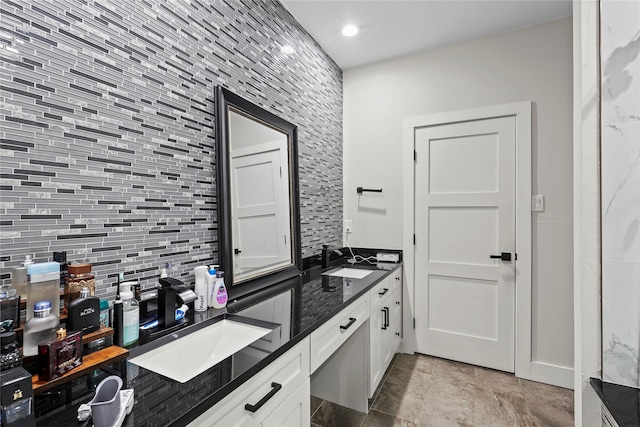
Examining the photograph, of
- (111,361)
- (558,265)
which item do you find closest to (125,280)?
(111,361)

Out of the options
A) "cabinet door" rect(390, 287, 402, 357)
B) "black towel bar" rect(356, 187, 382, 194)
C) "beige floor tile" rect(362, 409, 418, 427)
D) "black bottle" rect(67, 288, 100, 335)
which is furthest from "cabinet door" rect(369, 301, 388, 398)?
"black bottle" rect(67, 288, 100, 335)

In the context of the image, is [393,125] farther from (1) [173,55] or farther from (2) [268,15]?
(1) [173,55]

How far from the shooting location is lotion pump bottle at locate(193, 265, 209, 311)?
1395 millimetres

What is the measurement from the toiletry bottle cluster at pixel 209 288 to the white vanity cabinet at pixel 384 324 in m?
0.98

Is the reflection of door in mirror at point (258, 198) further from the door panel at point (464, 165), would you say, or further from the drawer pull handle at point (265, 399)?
the door panel at point (464, 165)

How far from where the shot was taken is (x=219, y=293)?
1455 mm

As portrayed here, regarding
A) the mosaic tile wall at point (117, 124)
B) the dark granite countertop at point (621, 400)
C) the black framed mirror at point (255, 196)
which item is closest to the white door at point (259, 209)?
the black framed mirror at point (255, 196)

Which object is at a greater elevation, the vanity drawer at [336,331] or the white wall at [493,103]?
the white wall at [493,103]

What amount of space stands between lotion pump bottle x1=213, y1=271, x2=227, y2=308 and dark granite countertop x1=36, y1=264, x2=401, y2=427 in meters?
0.04

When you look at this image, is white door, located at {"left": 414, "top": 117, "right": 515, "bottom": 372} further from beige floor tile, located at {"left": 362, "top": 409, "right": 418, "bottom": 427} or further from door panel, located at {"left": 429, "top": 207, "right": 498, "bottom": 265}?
beige floor tile, located at {"left": 362, "top": 409, "right": 418, "bottom": 427}

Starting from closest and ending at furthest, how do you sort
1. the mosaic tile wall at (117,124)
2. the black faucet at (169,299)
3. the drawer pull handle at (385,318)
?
the mosaic tile wall at (117,124) → the black faucet at (169,299) → the drawer pull handle at (385,318)

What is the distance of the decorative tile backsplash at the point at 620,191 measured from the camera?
100 centimetres

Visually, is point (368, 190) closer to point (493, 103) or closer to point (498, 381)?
point (493, 103)

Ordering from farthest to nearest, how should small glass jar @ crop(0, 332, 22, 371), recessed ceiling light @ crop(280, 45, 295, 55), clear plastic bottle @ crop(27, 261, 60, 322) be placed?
recessed ceiling light @ crop(280, 45, 295, 55)
clear plastic bottle @ crop(27, 261, 60, 322)
small glass jar @ crop(0, 332, 22, 371)
